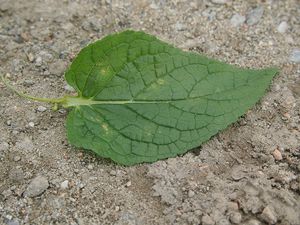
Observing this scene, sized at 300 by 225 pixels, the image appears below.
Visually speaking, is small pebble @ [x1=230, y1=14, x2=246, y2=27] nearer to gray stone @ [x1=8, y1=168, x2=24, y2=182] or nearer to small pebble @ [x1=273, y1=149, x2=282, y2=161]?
small pebble @ [x1=273, y1=149, x2=282, y2=161]

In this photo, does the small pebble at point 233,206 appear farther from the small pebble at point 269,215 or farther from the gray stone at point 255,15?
the gray stone at point 255,15

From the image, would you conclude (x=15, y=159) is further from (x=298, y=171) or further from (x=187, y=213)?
(x=298, y=171)

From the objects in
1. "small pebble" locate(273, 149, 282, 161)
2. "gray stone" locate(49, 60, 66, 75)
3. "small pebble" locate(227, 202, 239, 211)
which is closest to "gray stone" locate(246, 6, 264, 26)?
"small pebble" locate(273, 149, 282, 161)

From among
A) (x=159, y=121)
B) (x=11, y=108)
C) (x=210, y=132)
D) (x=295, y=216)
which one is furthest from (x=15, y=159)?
(x=295, y=216)

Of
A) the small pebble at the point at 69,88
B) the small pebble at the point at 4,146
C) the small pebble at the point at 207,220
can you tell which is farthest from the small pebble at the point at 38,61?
the small pebble at the point at 207,220

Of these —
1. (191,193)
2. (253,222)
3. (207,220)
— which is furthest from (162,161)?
(253,222)

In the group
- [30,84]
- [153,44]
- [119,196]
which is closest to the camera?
[119,196]

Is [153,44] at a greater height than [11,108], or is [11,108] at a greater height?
[153,44]

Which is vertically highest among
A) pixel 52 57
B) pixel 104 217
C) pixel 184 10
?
pixel 184 10
